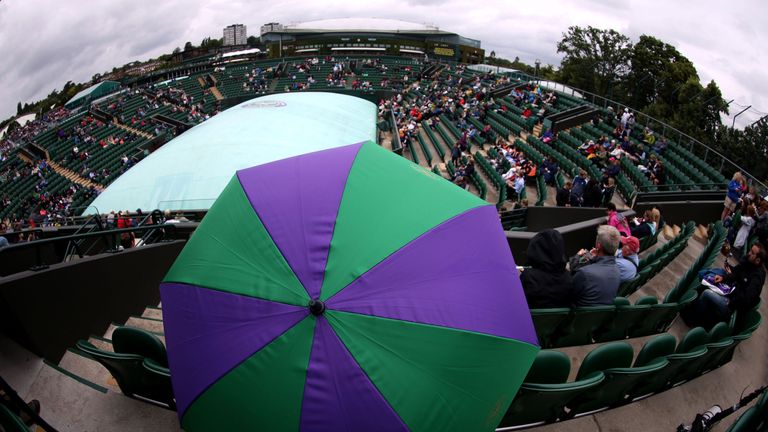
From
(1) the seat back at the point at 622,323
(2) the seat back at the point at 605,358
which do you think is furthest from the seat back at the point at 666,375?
(1) the seat back at the point at 622,323

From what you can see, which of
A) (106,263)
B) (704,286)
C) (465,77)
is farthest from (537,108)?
(106,263)

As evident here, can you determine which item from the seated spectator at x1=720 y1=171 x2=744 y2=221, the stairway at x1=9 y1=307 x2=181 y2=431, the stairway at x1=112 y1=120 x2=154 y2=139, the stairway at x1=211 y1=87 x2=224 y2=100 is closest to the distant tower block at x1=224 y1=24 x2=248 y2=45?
the stairway at x1=211 y1=87 x2=224 y2=100

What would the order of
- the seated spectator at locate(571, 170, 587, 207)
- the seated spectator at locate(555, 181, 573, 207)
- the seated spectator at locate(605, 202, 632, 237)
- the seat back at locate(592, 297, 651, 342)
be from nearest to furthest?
1. the seat back at locate(592, 297, 651, 342)
2. the seated spectator at locate(605, 202, 632, 237)
3. the seated spectator at locate(571, 170, 587, 207)
4. the seated spectator at locate(555, 181, 573, 207)

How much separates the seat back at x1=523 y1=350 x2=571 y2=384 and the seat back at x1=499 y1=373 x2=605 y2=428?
0.16 metres

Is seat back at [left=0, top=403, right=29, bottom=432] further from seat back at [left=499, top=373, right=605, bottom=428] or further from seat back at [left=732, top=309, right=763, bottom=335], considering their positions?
seat back at [left=732, top=309, right=763, bottom=335]

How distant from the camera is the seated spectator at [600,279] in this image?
15.0 ft

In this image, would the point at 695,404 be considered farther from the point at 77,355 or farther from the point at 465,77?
the point at 465,77

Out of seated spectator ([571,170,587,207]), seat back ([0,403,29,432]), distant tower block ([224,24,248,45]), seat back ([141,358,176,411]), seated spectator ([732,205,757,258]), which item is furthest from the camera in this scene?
distant tower block ([224,24,248,45])

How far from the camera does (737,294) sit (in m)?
5.25

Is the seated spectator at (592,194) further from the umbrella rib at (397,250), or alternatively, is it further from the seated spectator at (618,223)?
the umbrella rib at (397,250)

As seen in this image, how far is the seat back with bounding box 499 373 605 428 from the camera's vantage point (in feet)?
10.9

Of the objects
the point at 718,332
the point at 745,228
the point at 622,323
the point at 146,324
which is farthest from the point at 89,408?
the point at 745,228

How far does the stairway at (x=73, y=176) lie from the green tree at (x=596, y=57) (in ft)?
158

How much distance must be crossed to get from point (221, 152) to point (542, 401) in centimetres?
1900
